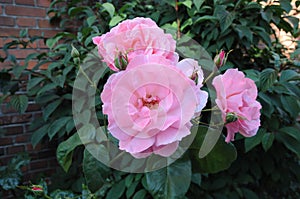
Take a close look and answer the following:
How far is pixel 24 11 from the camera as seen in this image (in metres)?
1.72

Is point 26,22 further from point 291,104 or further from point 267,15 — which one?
point 291,104

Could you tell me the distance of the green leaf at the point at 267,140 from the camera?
1.19m

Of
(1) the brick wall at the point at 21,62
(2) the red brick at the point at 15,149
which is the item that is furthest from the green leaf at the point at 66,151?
(2) the red brick at the point at 15,149

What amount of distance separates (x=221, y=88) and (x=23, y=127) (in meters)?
1.64

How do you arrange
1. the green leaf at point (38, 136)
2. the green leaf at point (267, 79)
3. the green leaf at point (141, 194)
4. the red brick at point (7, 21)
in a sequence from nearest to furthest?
the green leaf at point (267, 79)
the green leaf at point (141, 194)
the green leaf at point (38, 136)
the red brick at point (7, 21)

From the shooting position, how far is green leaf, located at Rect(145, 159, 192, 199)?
0.48 meters

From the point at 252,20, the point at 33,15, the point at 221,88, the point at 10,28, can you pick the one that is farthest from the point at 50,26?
the point at 221,88

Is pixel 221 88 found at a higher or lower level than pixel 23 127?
higher

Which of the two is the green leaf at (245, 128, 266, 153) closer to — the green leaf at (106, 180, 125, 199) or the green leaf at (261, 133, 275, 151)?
the green leaf at (261, 133, 275, 151)

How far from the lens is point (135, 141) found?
1.33 ft

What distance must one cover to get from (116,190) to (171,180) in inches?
36.2

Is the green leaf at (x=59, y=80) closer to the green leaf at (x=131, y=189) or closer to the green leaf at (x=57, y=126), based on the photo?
the green leaf at (x=57, y=126)

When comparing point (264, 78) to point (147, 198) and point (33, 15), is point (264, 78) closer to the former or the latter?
point (147, 198)

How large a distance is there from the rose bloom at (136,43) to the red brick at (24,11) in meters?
1.45
